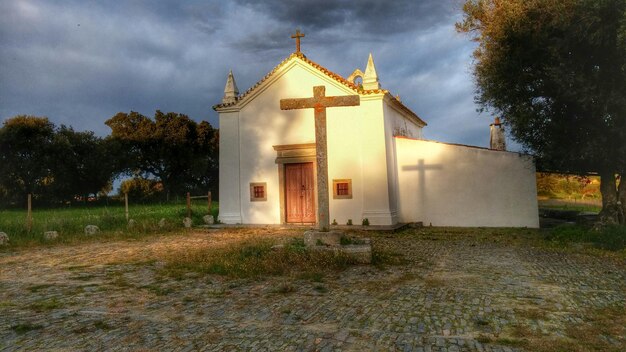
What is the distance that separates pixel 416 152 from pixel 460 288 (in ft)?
35.5

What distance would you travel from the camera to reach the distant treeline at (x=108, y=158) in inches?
1141

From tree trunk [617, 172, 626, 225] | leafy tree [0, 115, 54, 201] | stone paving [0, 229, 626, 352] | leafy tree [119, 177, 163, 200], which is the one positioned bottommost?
stone paving [0, 229, 626, 352]

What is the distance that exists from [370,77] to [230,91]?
589cm

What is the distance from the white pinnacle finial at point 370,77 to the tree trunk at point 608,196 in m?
7.89

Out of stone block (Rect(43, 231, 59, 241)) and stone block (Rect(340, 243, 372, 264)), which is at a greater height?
stone block (Rect(43, 231, 59, 241))

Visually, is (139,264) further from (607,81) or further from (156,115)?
(156,115)

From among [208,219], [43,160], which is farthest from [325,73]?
[43,160]

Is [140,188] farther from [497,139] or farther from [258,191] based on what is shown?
[497,139]

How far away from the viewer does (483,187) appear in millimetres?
15188

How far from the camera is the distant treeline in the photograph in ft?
95.1

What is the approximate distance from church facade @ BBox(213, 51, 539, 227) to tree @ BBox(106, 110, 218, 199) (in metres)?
21.5

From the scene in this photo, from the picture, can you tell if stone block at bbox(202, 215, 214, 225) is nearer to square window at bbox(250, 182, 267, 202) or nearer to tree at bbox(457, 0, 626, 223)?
square window at bbox(250, 182, 267, 202)

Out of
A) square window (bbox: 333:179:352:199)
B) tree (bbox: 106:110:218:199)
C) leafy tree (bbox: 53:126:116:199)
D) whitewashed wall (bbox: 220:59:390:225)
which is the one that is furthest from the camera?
tree (bbox: 106:110:218:199)

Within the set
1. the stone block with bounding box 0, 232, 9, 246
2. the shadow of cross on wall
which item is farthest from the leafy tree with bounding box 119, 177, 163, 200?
the shadow of cross on wall
